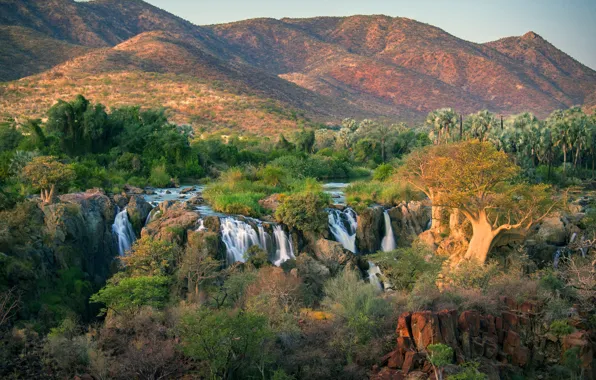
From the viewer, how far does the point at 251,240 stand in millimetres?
28156

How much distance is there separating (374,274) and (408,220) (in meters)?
6.89

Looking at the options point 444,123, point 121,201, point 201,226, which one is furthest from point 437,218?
point 444,123

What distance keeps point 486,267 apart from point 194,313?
14.0 m

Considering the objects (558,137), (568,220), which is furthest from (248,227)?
(558,137)

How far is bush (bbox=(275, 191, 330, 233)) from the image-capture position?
2972 centimetres

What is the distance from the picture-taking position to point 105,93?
82312 millimetres

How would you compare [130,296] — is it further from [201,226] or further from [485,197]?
[485,197]

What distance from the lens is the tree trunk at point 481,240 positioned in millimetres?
26188

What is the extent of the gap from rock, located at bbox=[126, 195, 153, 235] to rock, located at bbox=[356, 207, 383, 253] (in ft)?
36.8

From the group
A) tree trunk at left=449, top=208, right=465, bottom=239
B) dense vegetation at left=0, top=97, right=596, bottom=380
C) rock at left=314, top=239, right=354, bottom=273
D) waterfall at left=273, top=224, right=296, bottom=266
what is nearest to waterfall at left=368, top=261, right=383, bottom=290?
dense vegetation at left=0, top=97, right=596, bottom=380

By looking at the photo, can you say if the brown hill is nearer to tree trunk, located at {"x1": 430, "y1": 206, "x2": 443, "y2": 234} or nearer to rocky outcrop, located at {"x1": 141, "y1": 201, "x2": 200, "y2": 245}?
rocky outcrop, located at {"x1": 141, "y1": 201, "x2": 200, "y2": 245}

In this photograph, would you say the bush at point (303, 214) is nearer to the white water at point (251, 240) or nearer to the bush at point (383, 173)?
the white water at point (251, 240)

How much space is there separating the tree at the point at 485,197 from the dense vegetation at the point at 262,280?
9cm

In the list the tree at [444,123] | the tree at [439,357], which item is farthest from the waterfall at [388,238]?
the tree at [444,123]
